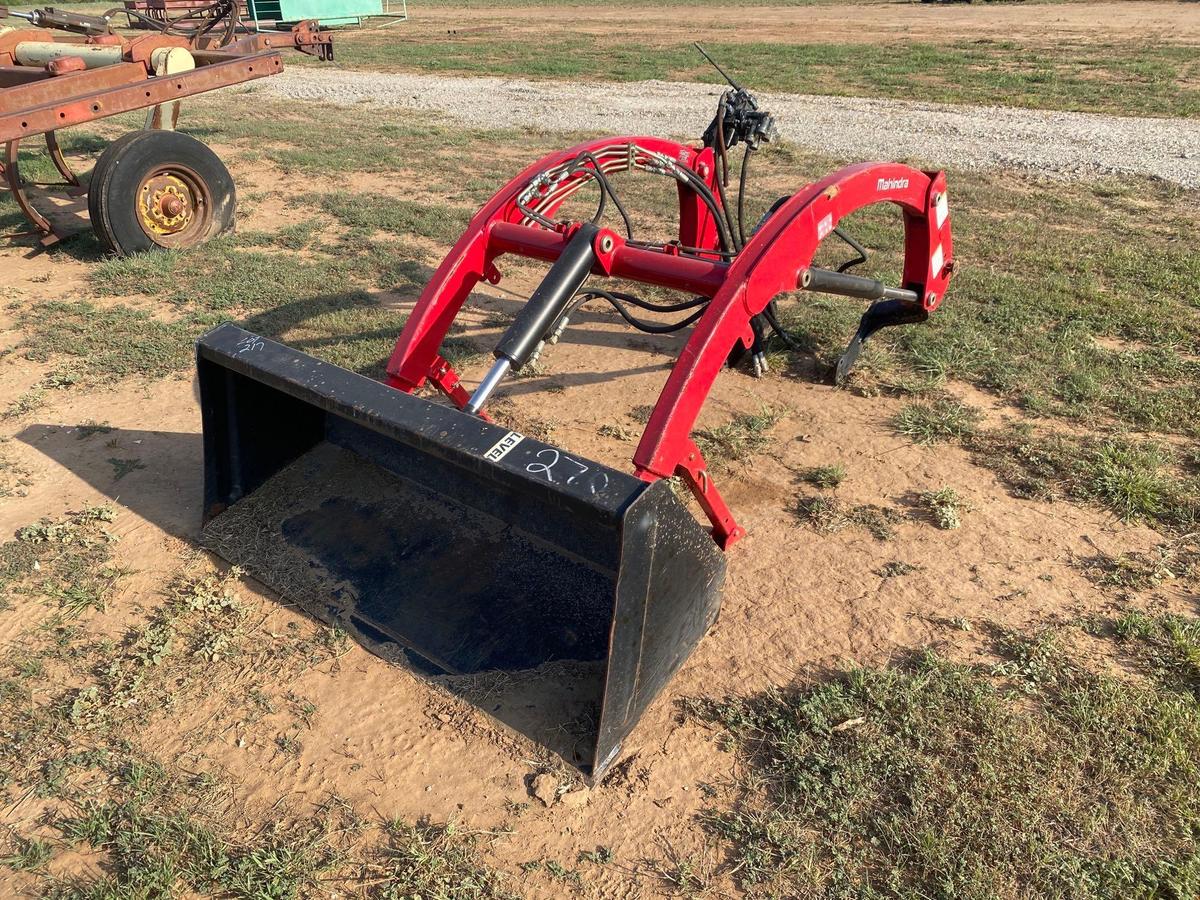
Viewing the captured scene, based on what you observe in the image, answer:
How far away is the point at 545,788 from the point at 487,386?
118 centimetres

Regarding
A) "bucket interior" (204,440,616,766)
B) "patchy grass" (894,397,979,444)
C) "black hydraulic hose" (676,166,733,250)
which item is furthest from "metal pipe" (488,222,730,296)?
"patchy grass" (894,397,979,444)

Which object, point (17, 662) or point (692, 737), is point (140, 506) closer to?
point (17, 662)

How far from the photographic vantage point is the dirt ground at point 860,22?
1945 cm

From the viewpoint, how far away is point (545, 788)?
2242 millimetres

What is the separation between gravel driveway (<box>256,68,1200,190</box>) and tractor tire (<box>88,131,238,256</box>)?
502cm

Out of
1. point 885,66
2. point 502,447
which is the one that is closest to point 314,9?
point 885,66

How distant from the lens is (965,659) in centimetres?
262

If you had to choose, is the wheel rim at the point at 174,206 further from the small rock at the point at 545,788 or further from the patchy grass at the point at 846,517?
the small rock at the point at 545,788

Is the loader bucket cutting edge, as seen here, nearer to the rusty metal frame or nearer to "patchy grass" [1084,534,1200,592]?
"patchy grass" [1084,534,1200,592]

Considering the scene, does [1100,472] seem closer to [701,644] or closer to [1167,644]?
[1167,644]

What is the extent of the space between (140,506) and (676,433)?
221 cm

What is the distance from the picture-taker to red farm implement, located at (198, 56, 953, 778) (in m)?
2.26

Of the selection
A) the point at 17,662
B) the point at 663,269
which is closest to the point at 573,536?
the point at 663,269

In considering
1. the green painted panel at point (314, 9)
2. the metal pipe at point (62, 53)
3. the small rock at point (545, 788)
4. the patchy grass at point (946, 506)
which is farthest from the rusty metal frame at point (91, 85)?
the green painted panel at point (314, 9)
